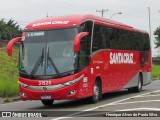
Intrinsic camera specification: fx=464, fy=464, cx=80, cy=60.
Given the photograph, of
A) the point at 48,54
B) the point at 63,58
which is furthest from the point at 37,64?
the point at 63,58

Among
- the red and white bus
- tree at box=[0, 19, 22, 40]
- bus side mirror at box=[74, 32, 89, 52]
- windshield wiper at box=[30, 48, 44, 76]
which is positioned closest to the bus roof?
the red and white bus

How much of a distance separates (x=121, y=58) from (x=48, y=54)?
6.52 m

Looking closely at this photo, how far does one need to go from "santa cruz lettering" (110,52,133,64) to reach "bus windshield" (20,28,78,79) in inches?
176

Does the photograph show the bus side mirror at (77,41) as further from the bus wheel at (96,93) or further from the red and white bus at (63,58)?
the bus wheel at (96,93)

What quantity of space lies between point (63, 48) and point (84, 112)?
2951mm

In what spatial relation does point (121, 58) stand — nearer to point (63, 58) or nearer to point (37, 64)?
point (63, 58)

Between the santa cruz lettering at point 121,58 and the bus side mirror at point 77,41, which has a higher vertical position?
the bus side mirror at point 77,41

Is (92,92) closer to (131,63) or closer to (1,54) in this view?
(131,63)

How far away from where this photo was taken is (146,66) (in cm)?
2778

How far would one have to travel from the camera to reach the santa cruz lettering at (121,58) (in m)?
21.5

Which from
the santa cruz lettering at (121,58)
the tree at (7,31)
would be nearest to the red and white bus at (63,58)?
the santa cruz lettering at (121,58)

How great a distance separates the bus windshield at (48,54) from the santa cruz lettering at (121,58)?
14.7 feet

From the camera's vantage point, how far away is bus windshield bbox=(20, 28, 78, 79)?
1700 centimetres

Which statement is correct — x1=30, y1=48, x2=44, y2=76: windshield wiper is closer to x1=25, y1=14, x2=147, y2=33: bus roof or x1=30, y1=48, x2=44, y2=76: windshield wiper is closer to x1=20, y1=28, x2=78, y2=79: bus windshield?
x1=20, y1=28, x2=78, y2=79: bus windshield
